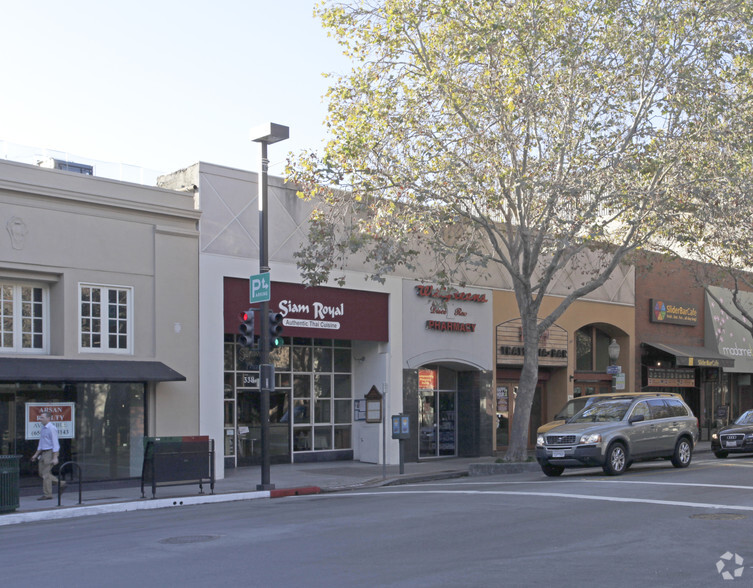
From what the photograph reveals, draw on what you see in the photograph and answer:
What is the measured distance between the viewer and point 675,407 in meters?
20.7

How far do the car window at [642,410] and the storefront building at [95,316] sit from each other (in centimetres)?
1021

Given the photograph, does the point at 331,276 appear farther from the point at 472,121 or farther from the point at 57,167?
the point at 57,167

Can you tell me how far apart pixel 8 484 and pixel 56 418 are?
3402 millimetres

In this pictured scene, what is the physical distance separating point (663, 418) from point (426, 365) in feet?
27.8

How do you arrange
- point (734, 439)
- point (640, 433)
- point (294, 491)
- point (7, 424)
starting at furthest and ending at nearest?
point (734, 439) < point (640, 433) < point (294, 491) < point (7, 424)

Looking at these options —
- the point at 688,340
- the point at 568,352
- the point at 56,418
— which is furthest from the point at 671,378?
the point at 56,418

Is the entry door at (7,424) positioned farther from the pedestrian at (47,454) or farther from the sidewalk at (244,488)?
the pedestrian at (47,454)

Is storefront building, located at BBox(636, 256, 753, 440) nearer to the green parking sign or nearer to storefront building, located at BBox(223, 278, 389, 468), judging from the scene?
storefront building, located at BBox(223, 278, 389, 468)

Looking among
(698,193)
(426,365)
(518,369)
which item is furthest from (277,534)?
(518,369)

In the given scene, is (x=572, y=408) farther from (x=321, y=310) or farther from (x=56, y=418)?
(x=56, y=418)

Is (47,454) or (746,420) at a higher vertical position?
(47,454)

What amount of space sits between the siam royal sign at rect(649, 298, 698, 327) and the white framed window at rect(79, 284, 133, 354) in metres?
21.9

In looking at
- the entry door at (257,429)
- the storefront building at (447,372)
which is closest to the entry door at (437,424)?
the storefront building at (447,372)

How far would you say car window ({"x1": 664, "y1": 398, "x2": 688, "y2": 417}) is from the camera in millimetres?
20536
